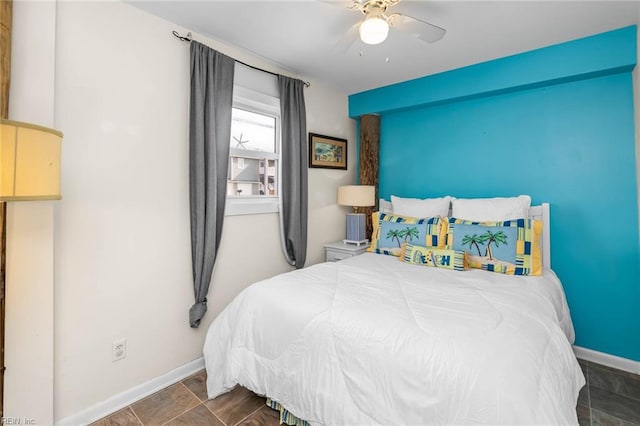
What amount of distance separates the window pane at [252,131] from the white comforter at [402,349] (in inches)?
51.4

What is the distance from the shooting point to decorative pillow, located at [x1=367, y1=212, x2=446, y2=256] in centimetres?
257

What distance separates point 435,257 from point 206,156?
1.90 meters

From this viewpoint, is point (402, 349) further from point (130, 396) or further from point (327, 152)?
point (327, 152)

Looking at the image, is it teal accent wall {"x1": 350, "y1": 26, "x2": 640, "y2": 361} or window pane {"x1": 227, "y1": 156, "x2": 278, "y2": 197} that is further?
window pane {"x1": 227, "y1": 156, "x2": 278, "y2": 197}

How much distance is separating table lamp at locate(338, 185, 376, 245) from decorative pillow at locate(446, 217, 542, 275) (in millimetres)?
1115

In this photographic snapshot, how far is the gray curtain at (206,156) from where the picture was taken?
2.15 metres

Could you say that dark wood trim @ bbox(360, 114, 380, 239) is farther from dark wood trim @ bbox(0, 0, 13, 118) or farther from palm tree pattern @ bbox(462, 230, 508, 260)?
dark wood trim @ bbox(0, 0, 13, 118)

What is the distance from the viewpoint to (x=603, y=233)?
2.38 m

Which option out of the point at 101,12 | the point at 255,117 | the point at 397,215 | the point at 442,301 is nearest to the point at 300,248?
the point at 397,215

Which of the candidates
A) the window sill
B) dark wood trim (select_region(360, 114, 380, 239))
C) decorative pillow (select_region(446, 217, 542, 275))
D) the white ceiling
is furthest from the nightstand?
the white ceiling

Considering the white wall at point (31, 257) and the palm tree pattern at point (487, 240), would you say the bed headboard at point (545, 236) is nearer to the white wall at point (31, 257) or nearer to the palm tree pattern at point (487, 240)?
the palm tree pattern at point (487, 240)

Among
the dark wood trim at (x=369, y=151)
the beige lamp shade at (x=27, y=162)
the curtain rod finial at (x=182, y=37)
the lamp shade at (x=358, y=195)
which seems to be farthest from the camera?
the dark wood trim at (x=369, y=151)

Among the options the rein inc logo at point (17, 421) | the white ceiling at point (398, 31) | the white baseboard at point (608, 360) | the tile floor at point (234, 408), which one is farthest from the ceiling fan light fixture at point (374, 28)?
the white baseboard at point (608, 360)

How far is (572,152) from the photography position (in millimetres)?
2490
